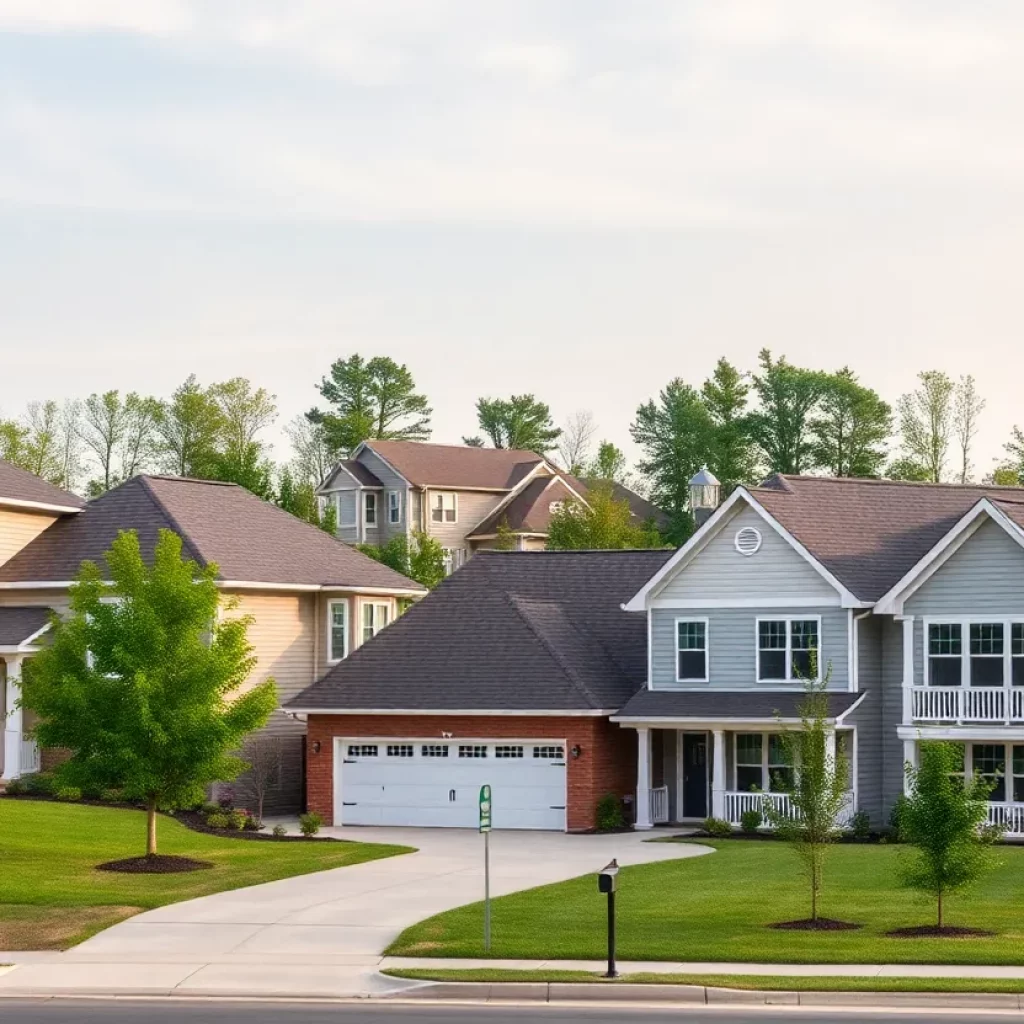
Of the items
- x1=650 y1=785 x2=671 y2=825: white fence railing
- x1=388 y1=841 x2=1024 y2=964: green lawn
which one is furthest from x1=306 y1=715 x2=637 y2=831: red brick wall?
x1=388 y1=841 x2=1024 y2=964: green lawn

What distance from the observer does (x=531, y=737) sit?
4278 cm

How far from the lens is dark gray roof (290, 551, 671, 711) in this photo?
4316 cm

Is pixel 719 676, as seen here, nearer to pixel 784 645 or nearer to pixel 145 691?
pixel 784 645

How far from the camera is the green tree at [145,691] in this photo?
110 ft

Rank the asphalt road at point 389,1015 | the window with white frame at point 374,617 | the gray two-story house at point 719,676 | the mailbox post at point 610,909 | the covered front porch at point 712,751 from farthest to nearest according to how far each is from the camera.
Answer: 1. the window with white frame at point 374,617
2. the covered front porch at point 712,751
3. the gray two-story house at point 719,676
4. the mailbox post at point 610,909
5. the asphalt road at point 389,1015

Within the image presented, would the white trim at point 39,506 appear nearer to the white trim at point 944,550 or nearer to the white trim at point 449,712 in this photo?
the white trim at point 449,712

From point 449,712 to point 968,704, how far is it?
36.5 ft

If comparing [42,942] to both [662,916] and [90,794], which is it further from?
[90,794]

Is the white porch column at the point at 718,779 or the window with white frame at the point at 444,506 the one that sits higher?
the window with white frame at the point at 444,506

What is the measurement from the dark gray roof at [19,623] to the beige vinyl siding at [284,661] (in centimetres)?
442

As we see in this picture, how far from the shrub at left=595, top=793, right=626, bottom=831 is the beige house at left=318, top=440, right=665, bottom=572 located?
46349 mm

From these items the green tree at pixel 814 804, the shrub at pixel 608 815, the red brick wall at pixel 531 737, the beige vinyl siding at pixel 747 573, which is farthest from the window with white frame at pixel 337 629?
the green tree at pixel 814 804

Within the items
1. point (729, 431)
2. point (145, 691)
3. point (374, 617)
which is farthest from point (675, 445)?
point (145, 691)

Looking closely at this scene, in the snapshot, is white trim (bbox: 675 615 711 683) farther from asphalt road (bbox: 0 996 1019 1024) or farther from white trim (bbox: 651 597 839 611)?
asphalt road (bbox: 0 996 1019 1024)
